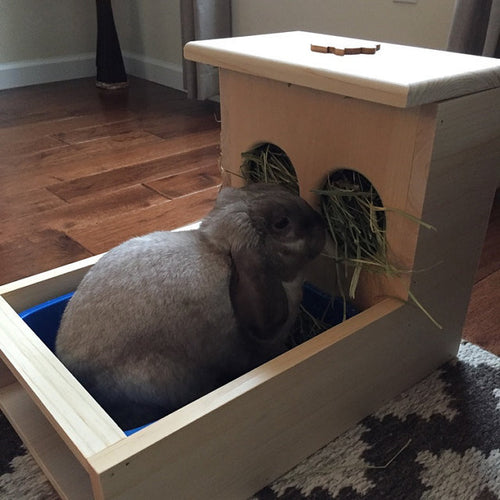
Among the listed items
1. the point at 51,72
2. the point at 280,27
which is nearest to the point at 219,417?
the point at 280,27

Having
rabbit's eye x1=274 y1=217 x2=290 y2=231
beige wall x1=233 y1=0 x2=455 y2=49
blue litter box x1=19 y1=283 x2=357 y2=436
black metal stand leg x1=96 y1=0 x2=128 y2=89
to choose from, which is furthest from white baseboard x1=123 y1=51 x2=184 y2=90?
rabbit's eye x1=274 y1=217 x2=290 y2=231

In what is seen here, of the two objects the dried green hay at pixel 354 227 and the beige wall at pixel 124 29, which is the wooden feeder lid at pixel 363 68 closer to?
the dried green hay at pixel 354 227

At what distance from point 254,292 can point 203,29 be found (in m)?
1.63

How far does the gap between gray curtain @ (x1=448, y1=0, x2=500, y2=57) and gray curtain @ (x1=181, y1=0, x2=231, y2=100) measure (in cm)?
104

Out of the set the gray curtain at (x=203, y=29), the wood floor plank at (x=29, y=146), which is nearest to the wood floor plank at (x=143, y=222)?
the wood floor plank at (x=29, y=146)

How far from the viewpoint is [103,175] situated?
1.83 metres

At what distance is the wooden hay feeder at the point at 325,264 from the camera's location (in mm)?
678

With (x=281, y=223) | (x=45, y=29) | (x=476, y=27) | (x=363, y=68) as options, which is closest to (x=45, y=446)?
(x=281, y=223)

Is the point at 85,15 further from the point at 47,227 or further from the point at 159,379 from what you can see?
the point at 159,379

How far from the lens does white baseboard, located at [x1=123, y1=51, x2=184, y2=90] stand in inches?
107

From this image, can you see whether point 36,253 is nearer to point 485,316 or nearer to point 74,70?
point 485,316

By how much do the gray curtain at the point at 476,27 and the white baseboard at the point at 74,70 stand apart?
151cm

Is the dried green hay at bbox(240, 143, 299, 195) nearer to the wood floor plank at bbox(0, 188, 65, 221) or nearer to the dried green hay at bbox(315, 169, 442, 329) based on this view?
the dried green hay at bbox(315, 169, 442, 329)

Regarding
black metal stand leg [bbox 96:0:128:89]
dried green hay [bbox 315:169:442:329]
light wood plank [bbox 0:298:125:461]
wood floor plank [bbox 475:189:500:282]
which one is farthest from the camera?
black metal stand leg [bbox 96:0:128:89]
